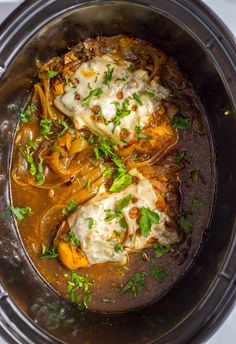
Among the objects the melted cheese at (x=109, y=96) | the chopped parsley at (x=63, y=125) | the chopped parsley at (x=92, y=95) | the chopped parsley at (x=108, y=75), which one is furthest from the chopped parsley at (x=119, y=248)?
the chopped parsley at (x=108, y=75)

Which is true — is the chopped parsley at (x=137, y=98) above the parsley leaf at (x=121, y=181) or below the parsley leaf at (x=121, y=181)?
above

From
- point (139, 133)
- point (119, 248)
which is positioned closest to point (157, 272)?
point (119, 248)

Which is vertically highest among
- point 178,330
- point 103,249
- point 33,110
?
point 33,110

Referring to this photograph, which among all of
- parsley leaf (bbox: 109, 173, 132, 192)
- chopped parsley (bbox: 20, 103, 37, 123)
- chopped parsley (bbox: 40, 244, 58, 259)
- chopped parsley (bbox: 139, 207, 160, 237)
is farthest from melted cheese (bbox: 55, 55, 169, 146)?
chopped parsley (bbox: 40, 244, 58, 259)

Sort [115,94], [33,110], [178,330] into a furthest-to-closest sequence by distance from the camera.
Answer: [33,110] < [115,94] < [178,330]

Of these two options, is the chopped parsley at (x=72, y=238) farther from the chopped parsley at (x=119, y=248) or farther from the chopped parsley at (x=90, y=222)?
the chopped parsley at (x=119, y=248)

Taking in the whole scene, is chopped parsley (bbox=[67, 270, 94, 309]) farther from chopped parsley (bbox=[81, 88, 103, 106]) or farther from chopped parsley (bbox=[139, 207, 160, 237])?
chopped parsley (bbox=[81, 88, 103, 106])

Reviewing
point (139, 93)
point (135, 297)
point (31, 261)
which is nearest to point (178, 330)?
point (135, 297)

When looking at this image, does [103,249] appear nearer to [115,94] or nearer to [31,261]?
[31,261]
